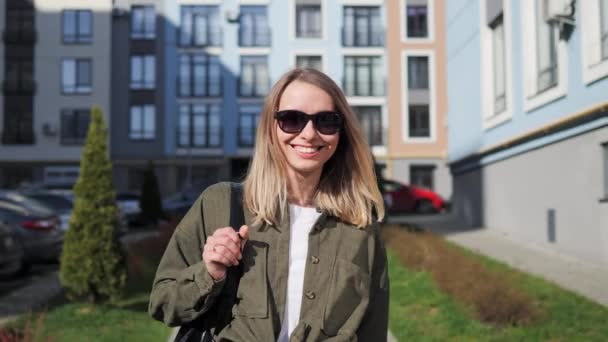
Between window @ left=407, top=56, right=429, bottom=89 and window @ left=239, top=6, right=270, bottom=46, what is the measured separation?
8071 mm

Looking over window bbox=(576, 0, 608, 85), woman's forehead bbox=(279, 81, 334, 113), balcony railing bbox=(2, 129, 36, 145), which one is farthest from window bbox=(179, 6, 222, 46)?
woman's forehead bbox=(279, 81, 334, 113)

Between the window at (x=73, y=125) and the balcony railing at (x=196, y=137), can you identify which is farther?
the balcony railing at (x=196, y=137)

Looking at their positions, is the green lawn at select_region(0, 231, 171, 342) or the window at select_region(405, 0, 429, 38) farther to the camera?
the window at select_region(405, 0, 429, 38)

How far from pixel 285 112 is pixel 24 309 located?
7.42 metres

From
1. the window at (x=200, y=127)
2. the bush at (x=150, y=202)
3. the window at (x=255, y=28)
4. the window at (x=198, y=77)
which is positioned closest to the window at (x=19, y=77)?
the window at (x=198, y=77)

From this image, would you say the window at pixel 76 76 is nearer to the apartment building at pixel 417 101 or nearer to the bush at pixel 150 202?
the bush at pixel 150 202

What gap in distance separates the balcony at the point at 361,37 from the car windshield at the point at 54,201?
894 inches

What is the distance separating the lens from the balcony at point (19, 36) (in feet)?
125

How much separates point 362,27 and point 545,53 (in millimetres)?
25643

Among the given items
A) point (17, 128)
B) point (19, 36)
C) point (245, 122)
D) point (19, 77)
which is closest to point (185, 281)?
point (245, 122)

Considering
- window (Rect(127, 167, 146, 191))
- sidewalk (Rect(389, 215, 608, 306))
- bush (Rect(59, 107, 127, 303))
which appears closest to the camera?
sidewalk (Rect(389, 215, 608, 306))

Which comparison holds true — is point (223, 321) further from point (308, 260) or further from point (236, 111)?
point (236, 111)

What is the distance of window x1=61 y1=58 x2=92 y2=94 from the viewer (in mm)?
38469

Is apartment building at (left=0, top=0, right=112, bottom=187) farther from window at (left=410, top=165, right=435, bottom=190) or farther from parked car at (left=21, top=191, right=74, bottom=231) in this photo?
parked car at (left=21, top=191, right=74, bottom=231)
